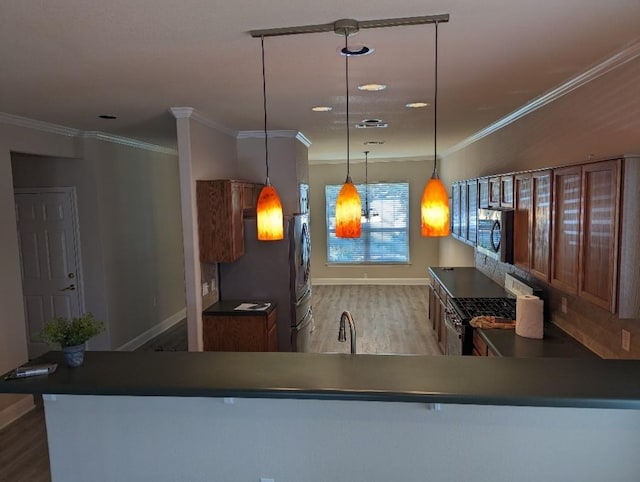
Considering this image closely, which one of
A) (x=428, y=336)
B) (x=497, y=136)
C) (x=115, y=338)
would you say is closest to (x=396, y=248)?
(x=428, y=336)

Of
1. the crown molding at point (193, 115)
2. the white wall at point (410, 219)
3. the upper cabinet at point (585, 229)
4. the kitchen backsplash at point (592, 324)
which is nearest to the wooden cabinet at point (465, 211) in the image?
the kitchen backsplash at point (592, 324)

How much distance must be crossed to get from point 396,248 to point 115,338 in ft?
19.6

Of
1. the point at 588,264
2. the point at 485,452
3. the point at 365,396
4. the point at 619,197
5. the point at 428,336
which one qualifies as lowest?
the point at 428,336

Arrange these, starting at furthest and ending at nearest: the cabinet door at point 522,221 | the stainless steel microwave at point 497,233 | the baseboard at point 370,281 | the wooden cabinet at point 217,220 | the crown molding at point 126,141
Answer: the baseboard at point 370,281 < the crown molding at point 126,141 < the wooden cabinet at point 217,220 < the stainless steel microwave at point 497,233 < the cabinet door at point 522,221

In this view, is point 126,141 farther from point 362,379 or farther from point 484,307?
point 362,379

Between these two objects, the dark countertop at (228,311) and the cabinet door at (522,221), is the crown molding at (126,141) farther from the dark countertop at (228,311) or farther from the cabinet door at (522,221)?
the cabinet door at (522,221)

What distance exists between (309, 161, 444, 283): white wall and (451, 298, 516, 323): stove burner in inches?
204

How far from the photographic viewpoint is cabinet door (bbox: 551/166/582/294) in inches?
98.6

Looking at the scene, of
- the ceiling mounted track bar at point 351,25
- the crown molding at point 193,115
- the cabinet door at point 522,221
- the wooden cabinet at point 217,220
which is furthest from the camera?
the wooden cabinet at point 217,220

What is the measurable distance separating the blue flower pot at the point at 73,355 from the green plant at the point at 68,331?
0.08ft

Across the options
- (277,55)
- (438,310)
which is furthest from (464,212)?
(277,55)

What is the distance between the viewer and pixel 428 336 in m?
6.17

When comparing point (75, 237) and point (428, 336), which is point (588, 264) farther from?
point (75, 237)

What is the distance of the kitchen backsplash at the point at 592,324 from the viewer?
8.43 ft
